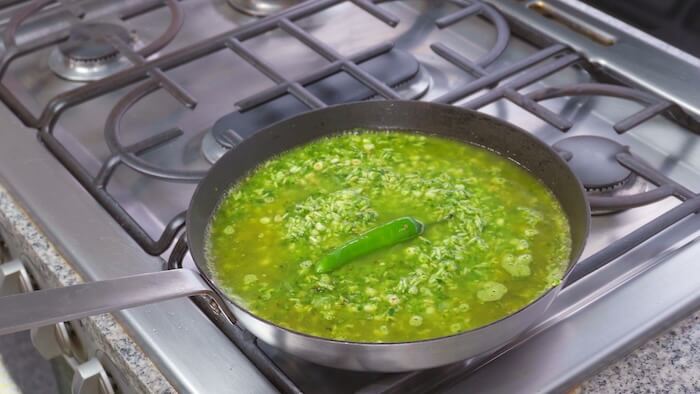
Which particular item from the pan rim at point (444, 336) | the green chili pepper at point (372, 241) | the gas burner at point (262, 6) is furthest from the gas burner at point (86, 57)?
the green chili pepper at point (372, 241)

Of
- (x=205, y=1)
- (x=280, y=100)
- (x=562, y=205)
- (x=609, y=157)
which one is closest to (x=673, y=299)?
(x=562, y=205)

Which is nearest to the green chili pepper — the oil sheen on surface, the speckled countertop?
the oil sheen on surface

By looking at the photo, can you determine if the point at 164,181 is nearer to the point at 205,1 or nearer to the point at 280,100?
the point at 280,100

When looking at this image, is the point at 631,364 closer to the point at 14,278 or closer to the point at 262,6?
the point at 14,278

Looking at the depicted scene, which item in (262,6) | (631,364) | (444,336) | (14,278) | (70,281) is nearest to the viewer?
(444,336)

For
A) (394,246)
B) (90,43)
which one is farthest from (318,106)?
(90,43)

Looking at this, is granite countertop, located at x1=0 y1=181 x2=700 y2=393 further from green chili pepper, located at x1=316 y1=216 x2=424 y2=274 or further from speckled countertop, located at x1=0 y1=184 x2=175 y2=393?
green chili pepper, located at x1=316 y1=216 x2=424 y2=274

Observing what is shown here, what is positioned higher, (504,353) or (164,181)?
(504,353)
